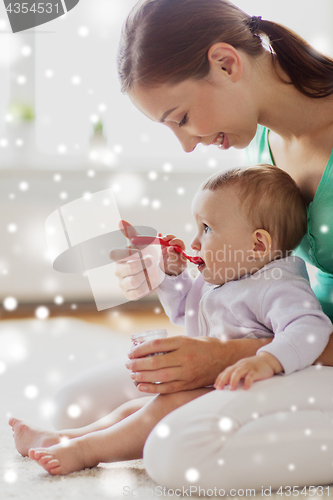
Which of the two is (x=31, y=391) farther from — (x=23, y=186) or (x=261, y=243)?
(x=23, y=186)

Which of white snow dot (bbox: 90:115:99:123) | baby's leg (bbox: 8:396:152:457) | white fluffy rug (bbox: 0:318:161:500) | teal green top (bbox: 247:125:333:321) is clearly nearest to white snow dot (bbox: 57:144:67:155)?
white snow dot (bbox: 90:115:99:123)

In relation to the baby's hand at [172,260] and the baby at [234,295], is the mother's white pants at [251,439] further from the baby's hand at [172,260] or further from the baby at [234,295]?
the baby's hand at [172,260]

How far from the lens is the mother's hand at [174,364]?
0.76 metres

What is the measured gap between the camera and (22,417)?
42.1 inches

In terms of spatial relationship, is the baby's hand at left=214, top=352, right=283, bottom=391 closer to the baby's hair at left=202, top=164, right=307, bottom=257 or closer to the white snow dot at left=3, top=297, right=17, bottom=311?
the baby's hair at left=202, top=164, right=307, bottom=257

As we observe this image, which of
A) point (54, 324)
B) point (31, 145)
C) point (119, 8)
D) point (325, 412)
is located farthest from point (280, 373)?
point (119, 8)

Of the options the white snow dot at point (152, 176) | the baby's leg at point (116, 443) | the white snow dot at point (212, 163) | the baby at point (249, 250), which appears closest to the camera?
the baby's leg at point (116, 443)

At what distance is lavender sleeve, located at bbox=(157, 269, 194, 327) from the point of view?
1.06 metres

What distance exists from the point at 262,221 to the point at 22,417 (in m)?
0.67

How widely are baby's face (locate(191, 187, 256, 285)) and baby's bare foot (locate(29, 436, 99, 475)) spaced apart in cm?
40

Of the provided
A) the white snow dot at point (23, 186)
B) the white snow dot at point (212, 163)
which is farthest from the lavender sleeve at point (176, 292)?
the white snow dot at point (212, 163)

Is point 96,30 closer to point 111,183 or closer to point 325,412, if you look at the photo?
point 111,183

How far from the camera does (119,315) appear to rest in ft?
8.38

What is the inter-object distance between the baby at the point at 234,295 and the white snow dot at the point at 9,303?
5.51 feet
